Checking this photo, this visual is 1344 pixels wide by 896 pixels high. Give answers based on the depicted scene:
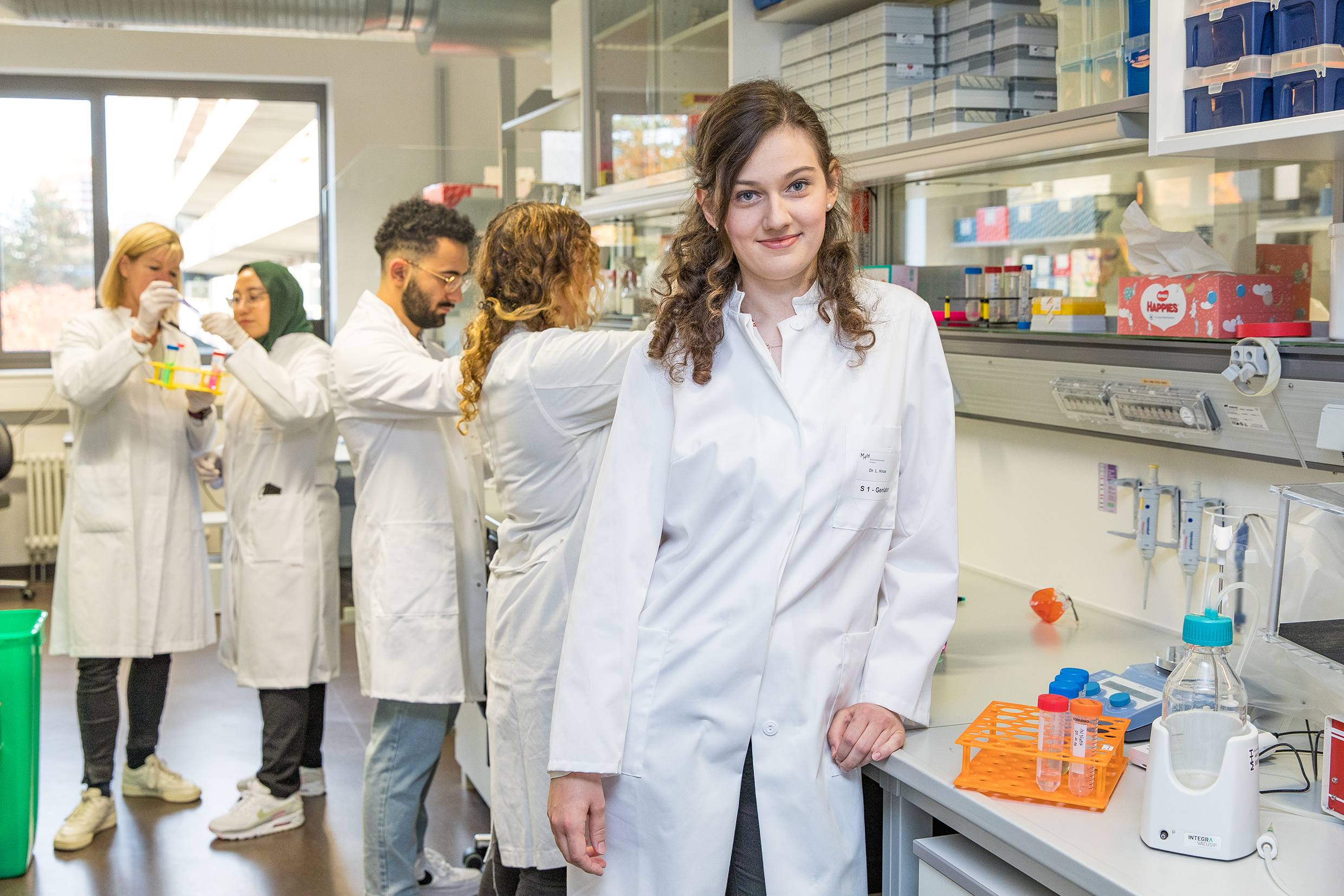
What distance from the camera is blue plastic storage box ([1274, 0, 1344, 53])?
1.41 m

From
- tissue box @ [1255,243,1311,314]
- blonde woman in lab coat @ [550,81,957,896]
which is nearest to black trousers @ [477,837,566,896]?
blonde woman in lab coat @ [550,81,957,896]

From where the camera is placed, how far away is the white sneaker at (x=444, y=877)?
281 cm

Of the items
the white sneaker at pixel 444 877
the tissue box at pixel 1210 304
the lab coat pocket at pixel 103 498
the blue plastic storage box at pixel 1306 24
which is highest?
the blue plastic storage box at pixel 1306 24

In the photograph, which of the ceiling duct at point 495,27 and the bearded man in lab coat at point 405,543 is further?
the ceiling duct at point 495,27

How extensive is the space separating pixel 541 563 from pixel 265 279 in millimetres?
1546

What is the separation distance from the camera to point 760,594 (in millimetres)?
1321

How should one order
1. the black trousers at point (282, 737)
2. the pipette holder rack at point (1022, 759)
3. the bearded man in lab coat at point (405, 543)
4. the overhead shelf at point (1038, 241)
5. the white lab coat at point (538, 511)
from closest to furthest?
the pipette holder rack at point (1022, 759), the white lab coat at point (538, 511), the overhead shelf at point (1038, 241), the bearded man in lab coat at point (405, 543), the black trousers at point (282, 737)

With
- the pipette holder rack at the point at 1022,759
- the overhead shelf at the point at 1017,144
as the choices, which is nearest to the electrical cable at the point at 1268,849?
the pipette holder rack at the point at 1022,759

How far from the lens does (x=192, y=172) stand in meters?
6.70

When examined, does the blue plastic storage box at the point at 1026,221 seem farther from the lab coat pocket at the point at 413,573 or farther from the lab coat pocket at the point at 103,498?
the lab coat pocket at the point at 103,498

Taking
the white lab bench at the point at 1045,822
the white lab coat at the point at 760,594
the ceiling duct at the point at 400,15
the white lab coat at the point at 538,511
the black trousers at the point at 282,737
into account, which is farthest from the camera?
the ceiling duct at the point at 400,15

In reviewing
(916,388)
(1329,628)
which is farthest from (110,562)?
(1329,628)

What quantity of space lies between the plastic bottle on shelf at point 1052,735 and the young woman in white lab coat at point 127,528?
2.60m

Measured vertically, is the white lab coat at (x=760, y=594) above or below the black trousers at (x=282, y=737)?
above
